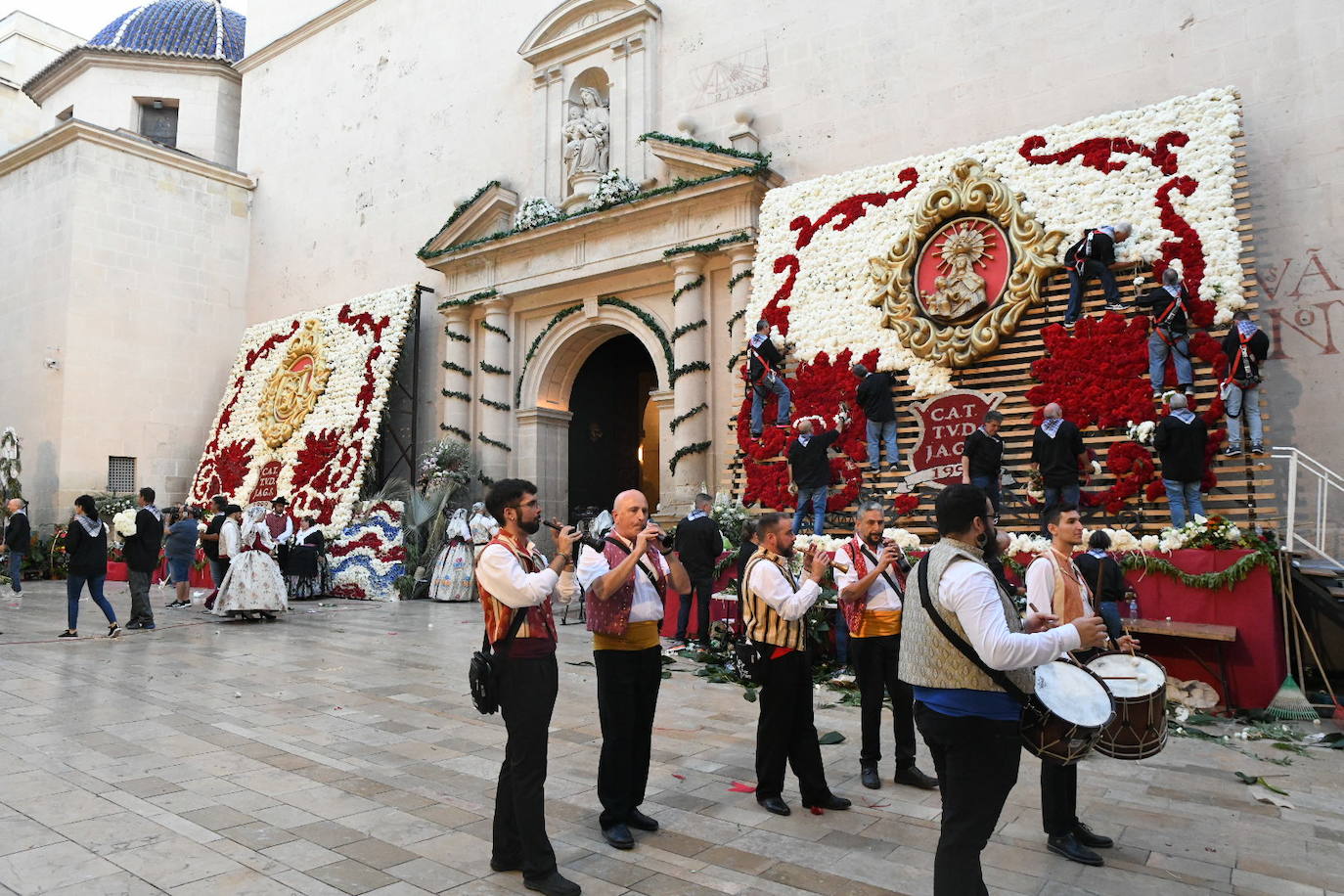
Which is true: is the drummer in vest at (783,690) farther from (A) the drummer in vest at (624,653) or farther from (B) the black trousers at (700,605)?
(B) the black trousers at (700,605)

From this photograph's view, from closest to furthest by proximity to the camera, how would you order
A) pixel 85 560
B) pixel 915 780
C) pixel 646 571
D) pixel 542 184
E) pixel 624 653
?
pixel 624 653 < pixel 646 571 < pixel 915 780 < pixel 85 560 < pixel 542 184

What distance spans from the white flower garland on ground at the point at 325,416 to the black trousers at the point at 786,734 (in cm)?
1278

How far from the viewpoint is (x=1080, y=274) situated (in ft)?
31.9

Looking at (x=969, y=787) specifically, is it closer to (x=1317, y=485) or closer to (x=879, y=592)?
(x=879, y=592)

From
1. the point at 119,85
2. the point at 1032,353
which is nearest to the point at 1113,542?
the point at 1032,353

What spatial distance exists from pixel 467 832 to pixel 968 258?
8.97 meters

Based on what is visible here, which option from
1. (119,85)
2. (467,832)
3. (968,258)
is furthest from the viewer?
(119,85)

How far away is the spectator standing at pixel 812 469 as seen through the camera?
10265 millimetres

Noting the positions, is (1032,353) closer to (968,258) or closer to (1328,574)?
(968,258)

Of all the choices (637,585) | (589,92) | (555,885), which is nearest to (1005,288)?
(637,585)

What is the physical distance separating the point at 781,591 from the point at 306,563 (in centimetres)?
1210

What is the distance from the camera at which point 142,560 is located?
1020 centimetres

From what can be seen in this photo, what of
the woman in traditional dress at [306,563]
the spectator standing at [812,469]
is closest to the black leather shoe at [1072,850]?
the spectator standing at [812,469]

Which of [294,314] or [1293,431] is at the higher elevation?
[294,314]
